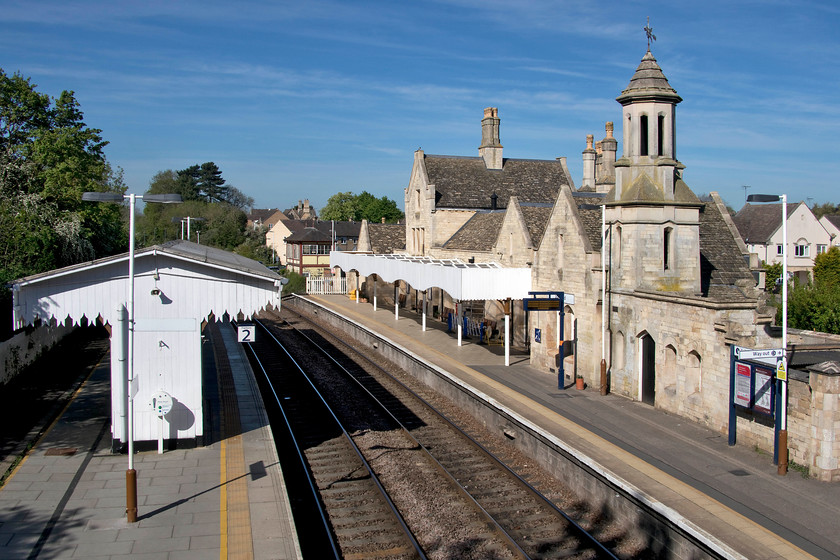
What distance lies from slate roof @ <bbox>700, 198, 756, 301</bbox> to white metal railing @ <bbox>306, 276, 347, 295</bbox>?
3484cm

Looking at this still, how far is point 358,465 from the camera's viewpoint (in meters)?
14.8

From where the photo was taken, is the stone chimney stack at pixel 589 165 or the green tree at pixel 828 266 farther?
the stone chimney stack at pixel 589 165

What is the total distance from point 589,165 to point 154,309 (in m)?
38.5

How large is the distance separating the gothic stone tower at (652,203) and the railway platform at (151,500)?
440 inches

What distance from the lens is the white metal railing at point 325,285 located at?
54.3m

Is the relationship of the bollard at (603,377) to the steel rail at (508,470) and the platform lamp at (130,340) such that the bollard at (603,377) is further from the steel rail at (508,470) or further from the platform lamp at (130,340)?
the platform lamp at (130,340)

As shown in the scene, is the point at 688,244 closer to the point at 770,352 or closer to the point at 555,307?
the point at 555,307

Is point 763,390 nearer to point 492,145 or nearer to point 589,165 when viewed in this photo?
point 492,145

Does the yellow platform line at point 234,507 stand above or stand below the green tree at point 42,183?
below

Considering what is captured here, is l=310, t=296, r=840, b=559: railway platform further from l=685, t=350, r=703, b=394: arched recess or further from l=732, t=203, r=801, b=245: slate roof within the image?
l=732, t=203, r=801, b=245: slate roof

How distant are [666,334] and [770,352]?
12.2 feet

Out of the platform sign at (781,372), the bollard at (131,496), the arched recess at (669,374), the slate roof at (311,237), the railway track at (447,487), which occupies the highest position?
the slate roof at (311,237)

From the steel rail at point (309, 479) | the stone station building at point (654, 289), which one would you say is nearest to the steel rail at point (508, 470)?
the steel rail at point (309, 479)

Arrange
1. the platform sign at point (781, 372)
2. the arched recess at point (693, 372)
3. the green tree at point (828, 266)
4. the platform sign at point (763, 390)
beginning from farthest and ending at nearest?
the green tree at point (828, 266), the arched recess at point (693, 372), the platform sign at point (763, 390), the platform sign at point (781, 372)
